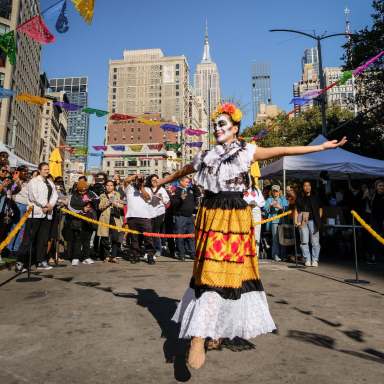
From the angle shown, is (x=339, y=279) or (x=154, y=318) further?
(x=339, y=279)

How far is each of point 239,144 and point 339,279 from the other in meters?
5.02

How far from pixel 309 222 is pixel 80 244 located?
5919mm

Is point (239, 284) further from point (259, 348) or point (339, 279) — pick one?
point (339, 279)

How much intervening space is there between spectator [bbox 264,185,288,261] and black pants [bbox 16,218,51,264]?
632 cm

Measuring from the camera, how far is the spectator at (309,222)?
29.1 ft

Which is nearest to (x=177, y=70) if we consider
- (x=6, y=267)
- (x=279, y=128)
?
(x=279, y=128)

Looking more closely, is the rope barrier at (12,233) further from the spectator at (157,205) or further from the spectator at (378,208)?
the spectator at (378,208)

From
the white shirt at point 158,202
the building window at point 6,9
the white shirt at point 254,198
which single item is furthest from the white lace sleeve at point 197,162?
the building window at point 6,9

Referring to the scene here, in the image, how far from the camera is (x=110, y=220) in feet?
30.6

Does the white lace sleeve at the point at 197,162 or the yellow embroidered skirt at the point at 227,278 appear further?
the white lace sleeve at the point at 197,162

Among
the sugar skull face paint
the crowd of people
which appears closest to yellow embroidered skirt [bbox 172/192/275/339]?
the sugar skull face paint

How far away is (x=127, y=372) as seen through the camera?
2.57m

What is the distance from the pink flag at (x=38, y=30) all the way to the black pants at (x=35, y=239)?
4.99 metres

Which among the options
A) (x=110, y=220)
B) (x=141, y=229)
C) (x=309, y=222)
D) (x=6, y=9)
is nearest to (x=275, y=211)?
(x=309, y=222)
